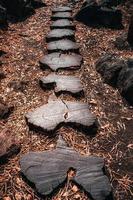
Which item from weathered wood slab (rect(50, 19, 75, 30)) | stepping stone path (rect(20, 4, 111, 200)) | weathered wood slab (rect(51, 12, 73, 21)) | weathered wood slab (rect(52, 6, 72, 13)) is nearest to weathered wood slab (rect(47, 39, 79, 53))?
stepping stone path (rect(20, 4, 111, 200))

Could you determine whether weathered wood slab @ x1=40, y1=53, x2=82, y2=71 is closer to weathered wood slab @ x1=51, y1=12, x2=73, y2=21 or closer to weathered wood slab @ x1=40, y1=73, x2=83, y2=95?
weathered wood slab @ x1=40, y1=73, x2=83, y2=95

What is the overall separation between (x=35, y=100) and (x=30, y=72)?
82 centimetres

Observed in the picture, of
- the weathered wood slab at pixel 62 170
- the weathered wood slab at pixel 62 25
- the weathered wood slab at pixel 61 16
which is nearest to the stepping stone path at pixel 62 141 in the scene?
the weathered wood slab at pixel 62 170

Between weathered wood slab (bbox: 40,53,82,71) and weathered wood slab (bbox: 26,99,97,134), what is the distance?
41.5 inches

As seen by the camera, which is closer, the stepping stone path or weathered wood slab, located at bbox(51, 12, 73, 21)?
the stepping stone path

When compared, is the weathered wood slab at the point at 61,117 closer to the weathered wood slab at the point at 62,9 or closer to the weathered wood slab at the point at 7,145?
the weathered wood slab at the point at 7,145

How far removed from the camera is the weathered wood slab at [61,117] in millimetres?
3588

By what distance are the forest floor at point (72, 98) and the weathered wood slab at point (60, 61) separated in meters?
0.10

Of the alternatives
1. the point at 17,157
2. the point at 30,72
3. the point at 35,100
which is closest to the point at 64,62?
the point at 30,72

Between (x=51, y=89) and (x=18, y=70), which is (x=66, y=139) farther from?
(x=18, y=70)

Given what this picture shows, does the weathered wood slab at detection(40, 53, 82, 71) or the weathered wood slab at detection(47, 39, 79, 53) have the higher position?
the weathered wood slab at detection(47, 39, 79, 53)

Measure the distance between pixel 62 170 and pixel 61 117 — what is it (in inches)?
32.9

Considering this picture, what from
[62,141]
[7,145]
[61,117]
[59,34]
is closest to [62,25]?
[59,34]

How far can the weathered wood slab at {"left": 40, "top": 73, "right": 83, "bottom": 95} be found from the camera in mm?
4250
